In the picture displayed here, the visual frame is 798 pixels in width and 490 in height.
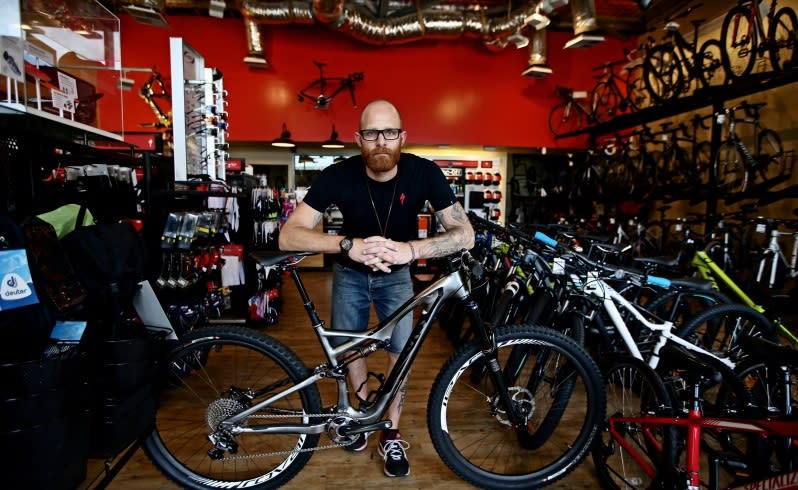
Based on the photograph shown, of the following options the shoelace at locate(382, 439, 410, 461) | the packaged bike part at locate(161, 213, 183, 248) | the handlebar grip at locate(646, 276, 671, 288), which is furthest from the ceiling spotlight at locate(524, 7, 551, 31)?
the shoelace at locate(382, 439, 410, 461)

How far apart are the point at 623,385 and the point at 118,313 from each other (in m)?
2.04

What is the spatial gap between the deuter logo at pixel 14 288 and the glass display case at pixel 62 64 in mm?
906

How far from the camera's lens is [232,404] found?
1.75 m

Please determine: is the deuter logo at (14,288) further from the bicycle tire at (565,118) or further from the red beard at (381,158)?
the bicycle tire at (565,118)

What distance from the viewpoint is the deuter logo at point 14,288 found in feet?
4.03

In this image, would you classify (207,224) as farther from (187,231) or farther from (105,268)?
(105,268)

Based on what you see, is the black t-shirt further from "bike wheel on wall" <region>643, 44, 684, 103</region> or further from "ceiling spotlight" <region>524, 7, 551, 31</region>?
"bike wheel on wall" <region>643, 44, 684, 103</region>

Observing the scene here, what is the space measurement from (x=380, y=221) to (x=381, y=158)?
0.30 m

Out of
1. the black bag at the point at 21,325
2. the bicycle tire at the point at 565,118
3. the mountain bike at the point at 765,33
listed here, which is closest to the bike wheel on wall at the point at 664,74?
the mountain bike at the point at 765,33

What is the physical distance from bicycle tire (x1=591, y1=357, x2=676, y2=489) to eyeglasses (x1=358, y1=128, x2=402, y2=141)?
133cm

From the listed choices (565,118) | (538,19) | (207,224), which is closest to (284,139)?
(207,224)

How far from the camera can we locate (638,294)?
2580 millimetres

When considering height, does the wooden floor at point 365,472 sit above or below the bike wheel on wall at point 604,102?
below

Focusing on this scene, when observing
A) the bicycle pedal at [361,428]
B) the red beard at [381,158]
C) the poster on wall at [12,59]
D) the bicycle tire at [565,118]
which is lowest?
the bicycle pedal at [361,428]
